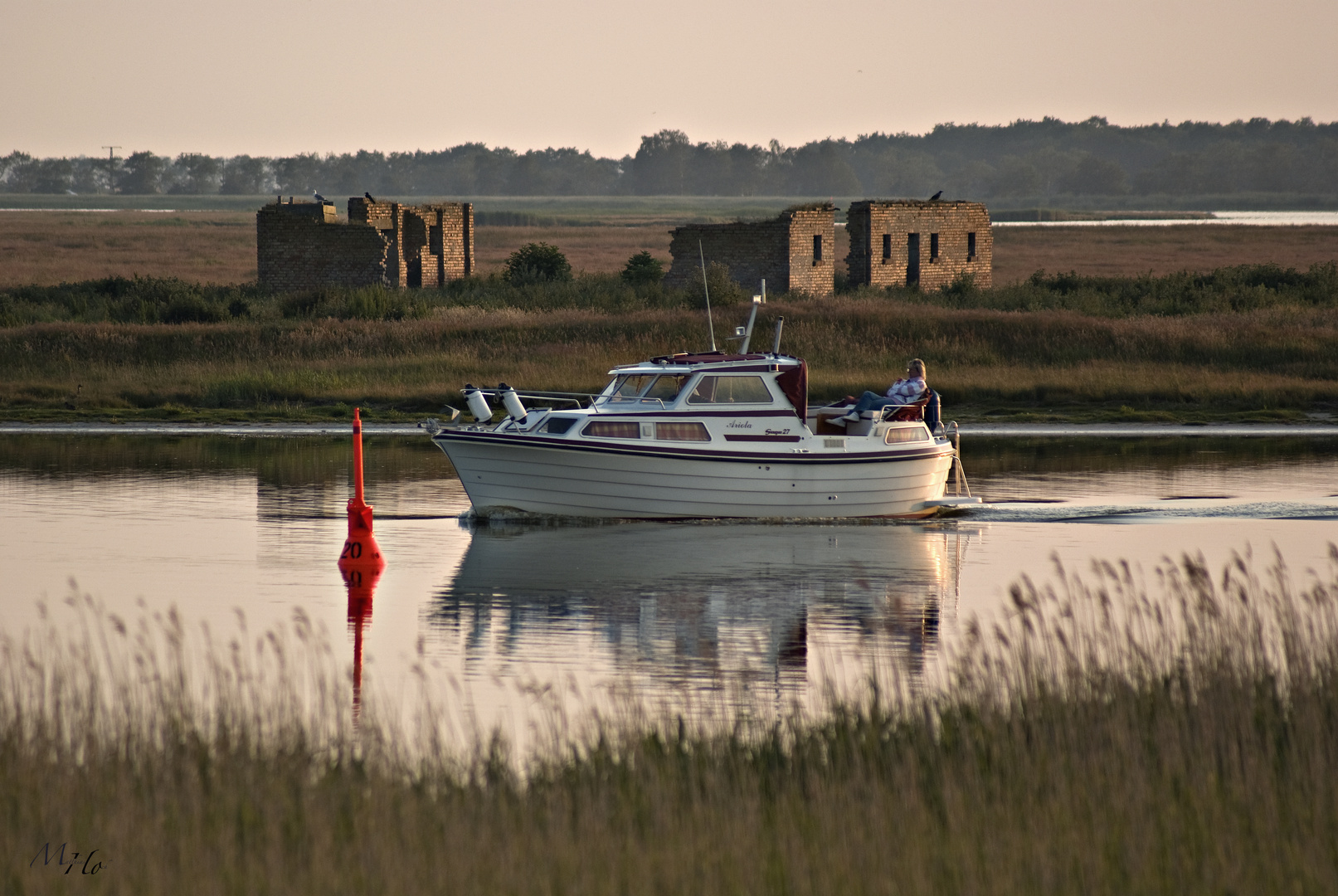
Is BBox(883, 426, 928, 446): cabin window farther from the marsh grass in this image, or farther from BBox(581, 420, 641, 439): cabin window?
the marsh grass

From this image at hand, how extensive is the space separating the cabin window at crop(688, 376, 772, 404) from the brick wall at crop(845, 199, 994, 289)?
36.5 metres

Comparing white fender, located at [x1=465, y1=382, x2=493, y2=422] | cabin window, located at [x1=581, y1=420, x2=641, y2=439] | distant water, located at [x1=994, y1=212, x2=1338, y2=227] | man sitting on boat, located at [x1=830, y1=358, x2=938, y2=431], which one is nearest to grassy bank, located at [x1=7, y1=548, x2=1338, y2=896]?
cabin window, located at [x1=581, y1=420, x2=641, y2=439]

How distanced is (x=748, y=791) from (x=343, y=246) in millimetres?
49449

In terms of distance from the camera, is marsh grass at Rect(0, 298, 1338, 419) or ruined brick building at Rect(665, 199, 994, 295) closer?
marsh grass at Rect(0, 298, 1338, 419)

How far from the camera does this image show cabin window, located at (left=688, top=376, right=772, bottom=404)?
21.5m

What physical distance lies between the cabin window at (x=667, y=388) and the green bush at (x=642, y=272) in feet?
115

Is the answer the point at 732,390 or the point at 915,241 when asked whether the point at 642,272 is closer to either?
the point at 915,241

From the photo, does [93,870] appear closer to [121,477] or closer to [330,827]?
[330,827]

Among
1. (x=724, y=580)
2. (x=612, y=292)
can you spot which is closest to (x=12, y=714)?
(x=724, y=580)

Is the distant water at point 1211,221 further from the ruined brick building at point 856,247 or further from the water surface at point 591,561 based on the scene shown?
the water surface at point 591,561

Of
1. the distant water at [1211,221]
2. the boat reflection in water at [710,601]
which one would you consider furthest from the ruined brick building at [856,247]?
the distant water at [1211,221]

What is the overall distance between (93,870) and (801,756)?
149 inches

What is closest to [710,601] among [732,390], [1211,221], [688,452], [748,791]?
[688,452]

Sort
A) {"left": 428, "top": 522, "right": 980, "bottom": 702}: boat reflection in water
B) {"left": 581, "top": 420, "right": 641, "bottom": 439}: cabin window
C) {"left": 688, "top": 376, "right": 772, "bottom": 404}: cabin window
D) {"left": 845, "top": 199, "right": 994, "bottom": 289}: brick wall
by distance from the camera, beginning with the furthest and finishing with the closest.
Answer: {"left": 845, "top": 199, "right": 994, "bottom": 289}: brick wall < {"left": 688, "top": 376, "right": 772, "bottom": 404}: cabin window < {"left": 581, "top": 420, "right": 641, "bottom": 439}: cabin window < {"left": 428, "top": 522, "right": 980, "bottom": 702}: boat reflection in water
